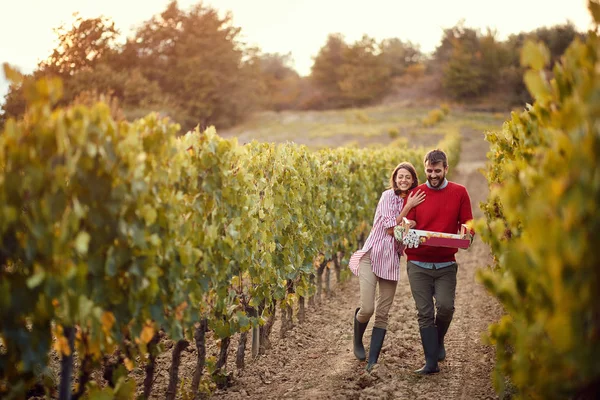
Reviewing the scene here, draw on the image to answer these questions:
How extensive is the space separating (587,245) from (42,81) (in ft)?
8.06

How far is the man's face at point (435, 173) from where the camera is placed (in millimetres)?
5270

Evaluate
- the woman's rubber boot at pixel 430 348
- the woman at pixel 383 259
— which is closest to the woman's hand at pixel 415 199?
the woman at pixel 383 259

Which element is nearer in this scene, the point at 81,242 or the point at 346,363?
the point at 81,242

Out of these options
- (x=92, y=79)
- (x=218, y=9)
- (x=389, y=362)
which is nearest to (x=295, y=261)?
(x=389, y=362)

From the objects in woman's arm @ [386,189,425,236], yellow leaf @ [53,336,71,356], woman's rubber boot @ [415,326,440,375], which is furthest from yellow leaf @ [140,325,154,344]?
woman's rubber boot @ [415,326,440,375]

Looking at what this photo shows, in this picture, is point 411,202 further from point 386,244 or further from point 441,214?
point 386,244

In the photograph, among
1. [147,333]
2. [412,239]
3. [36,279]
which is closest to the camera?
[36,279]

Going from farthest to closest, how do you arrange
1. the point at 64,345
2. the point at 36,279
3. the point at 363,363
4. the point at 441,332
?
1. the point at 363,363
2. the point at 441,332
3. the point at 64,345
4. the point at 36,279

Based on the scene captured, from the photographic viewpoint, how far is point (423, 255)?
5336mm

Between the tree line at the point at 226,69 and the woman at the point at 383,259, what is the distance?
5.22 meters

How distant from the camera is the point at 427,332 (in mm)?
5336

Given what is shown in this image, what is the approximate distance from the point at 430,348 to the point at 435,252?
86 cm

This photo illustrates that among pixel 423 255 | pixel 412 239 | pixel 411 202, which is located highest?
pixel 411 202

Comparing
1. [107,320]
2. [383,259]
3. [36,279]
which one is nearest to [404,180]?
[383,259]
